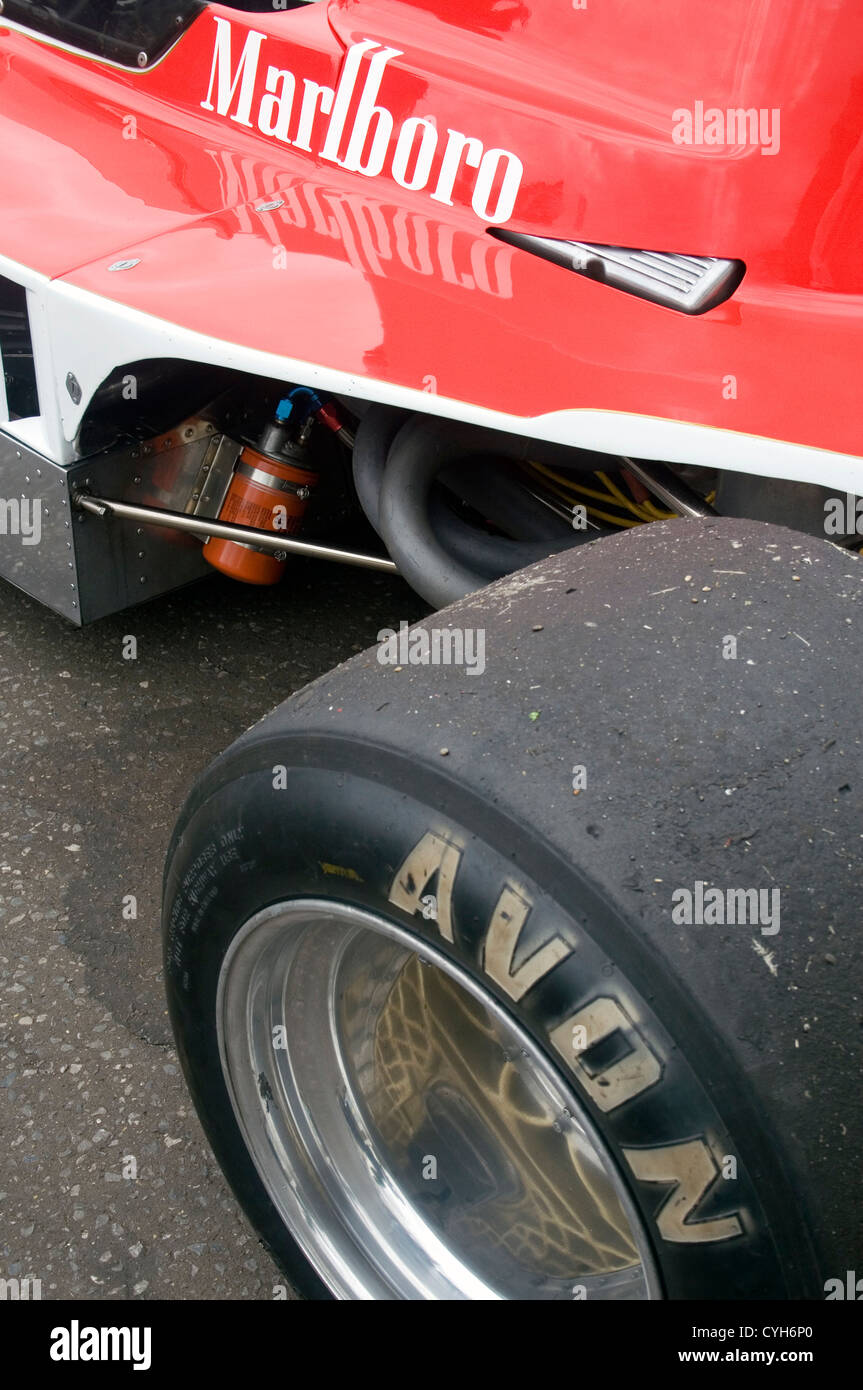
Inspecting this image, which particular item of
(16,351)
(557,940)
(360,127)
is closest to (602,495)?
(360,127)

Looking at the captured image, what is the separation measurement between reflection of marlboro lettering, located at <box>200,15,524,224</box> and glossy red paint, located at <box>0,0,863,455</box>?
0.03 feet

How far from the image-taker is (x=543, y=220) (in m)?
1.92

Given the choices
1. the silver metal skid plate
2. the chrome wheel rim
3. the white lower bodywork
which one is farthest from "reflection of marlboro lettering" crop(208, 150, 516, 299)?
the chrome wheel rim

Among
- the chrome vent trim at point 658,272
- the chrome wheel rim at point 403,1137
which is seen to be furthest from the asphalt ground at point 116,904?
the chrome vent trim at point 658,272

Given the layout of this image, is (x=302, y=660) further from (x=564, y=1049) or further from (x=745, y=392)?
(x=564, y=1049)

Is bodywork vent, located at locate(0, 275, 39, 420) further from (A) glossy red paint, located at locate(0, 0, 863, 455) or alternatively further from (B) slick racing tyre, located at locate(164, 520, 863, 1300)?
(B) slick racing tyre, located at locate(164, 520, 863, 1300)

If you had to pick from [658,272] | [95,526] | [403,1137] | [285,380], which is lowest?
[403,1137]

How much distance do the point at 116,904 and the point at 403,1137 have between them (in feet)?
2.85

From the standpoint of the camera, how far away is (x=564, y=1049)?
1.22 meters

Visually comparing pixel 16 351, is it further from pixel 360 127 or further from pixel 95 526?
pixel 360 127

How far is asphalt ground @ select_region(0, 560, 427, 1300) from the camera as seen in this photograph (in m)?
1.89

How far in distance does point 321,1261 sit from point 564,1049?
71 centimetres

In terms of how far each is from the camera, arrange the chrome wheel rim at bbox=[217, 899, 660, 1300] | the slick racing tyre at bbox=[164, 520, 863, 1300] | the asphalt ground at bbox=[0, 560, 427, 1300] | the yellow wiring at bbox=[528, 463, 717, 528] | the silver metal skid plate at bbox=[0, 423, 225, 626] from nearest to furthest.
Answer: the slick racing tyre at bbox=[164, 520, 863, 1300]
the chrome wheel rim at bbox=[217, 899, 660, 1300]
the asphalt ground at bbox=[0, 560, 427, 1300]
the yellow wiring at bbox=[528, 463, 717, 528]
the silver metal skid plate at bbox=[0, 423, 225, 626]
